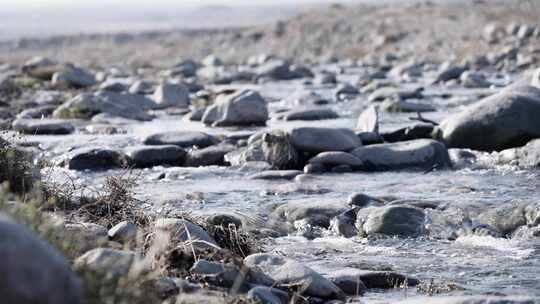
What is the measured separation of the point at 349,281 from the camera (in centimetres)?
564

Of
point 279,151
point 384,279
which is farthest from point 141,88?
point 384,279

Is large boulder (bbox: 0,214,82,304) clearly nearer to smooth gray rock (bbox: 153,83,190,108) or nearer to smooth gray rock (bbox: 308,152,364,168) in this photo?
smooth gray rock (bbox: 308,152,364,168)

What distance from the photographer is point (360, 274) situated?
226 inches

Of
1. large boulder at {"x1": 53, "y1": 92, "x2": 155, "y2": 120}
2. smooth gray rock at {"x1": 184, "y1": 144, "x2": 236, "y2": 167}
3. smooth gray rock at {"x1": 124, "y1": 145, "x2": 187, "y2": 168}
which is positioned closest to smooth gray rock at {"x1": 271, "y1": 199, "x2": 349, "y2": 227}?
smooth gray rock at {"x1": 184, "y1": 144, "x2": 236, "y2": 167}

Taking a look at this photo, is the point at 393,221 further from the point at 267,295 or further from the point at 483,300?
the point at 483,300

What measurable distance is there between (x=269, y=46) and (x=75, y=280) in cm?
4119

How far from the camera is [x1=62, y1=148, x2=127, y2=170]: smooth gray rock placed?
10.9m

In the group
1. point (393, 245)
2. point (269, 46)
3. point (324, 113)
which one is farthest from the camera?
point (269, 46)

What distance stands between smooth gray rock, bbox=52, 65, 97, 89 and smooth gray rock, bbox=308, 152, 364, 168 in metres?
12.1

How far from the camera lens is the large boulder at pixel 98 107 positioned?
51.3ft

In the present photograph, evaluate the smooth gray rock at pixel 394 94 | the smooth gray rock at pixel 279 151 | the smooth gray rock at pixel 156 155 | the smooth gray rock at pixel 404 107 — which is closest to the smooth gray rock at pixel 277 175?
the smooth gray rock at pixel 279 151

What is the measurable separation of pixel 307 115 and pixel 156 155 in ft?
14.4

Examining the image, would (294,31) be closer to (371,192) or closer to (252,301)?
(371,192)

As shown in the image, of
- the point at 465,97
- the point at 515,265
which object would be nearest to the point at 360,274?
the point at 515,265
